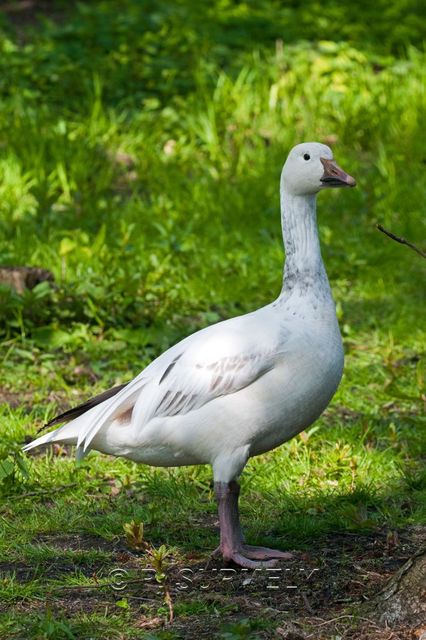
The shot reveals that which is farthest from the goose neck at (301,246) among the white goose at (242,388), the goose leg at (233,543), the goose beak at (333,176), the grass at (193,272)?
the grass at (193,272)

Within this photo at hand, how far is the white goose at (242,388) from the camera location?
3.96 meters

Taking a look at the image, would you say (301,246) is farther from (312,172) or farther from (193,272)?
(193,272)

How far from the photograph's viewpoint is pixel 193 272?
729 centimetres

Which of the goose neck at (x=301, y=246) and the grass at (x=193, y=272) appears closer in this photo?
the grass at (x=193, y=272)

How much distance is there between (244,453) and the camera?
13.2 ft

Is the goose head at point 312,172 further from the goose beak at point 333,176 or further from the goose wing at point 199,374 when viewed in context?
the goose wing at point 199,374

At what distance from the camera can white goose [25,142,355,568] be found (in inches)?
156

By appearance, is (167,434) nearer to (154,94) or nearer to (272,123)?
(272,123)

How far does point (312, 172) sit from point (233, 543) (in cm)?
136

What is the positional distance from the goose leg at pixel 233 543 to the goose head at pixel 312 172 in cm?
111

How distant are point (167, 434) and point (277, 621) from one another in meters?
0.80

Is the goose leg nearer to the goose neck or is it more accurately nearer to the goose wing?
the goose wing

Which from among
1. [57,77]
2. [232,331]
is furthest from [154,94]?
[232,331]

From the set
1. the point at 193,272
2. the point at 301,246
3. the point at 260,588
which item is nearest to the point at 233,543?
the point at 260,588
